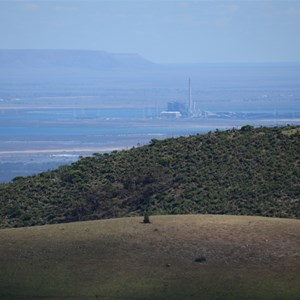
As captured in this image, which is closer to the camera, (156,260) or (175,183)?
(156,260)

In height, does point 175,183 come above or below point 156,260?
below

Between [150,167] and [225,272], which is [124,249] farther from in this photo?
[150,167]

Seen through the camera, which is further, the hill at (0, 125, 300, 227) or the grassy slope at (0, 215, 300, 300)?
the hill at (0, 125, 300, 227)

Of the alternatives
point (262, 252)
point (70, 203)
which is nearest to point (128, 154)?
point (70, 203)

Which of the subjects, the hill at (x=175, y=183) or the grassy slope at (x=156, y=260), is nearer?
the grassy slope at (x=156, y=260)

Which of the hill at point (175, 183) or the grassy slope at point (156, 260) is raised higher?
the grassy slope at point (156, 260)

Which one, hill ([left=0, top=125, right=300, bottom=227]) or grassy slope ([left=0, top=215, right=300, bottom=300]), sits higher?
grassy slope ([left=0, top=215, right=300, bottom=300])
